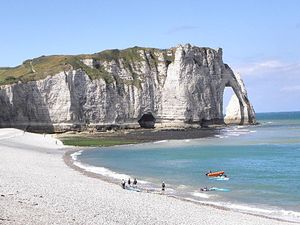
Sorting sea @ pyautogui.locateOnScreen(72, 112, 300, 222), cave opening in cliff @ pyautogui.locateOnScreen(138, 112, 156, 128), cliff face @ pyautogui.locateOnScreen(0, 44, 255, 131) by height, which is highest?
cliff face @ pyautogui.locateOnScreen(0, 44, 255, 131)

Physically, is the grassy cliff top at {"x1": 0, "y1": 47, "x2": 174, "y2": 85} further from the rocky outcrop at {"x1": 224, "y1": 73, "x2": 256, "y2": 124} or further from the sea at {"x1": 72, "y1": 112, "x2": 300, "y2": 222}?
the sea at {"x1": 72, "y1": 112, "x2": 300, "y2": 222}

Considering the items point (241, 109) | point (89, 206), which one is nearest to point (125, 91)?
point (241, 109)

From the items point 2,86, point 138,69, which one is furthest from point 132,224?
point 138,69

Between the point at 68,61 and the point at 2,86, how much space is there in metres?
18.0

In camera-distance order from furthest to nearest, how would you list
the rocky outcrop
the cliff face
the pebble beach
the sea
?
the rocky outcrop < the cliff face < the sea < the pebble beach

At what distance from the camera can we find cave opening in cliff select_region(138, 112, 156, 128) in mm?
109963

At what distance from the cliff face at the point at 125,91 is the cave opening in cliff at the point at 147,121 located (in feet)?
0.80

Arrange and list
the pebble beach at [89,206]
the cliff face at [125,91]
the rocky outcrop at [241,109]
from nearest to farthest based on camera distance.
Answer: the pebble beach at [89,206] → the cliff face at [125,91] → the rocky outcrop at [241,109]

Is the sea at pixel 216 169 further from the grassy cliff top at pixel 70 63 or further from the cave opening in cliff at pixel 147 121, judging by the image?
the cave opening in cliff at pixel 147 121

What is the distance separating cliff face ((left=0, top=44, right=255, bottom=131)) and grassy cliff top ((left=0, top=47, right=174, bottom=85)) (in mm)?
244

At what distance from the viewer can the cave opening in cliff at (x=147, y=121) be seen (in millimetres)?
109963

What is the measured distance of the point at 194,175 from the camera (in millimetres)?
35906

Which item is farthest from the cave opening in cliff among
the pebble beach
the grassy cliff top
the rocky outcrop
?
the pebble beach

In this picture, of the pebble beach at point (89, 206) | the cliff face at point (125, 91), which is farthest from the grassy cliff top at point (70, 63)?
the pebble beach at point (89, 206)
